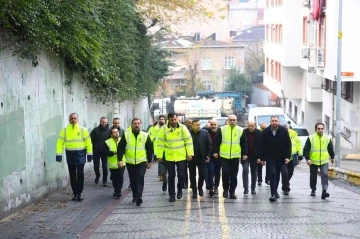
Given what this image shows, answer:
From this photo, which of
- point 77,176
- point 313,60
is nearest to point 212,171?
point 77,176

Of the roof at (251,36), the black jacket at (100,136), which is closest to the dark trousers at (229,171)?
the black jacket at (100,136)

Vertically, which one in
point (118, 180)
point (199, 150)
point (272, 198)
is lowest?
point (272, 198)

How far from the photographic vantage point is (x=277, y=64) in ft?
175

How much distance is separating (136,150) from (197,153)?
60.5 inches

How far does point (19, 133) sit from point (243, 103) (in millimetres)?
52446

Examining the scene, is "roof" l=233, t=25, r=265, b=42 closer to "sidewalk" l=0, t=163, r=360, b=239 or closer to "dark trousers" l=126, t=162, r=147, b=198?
"sidewalk" l=0, t=163, r=360, b=239

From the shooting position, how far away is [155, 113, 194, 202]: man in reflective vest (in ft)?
48.7

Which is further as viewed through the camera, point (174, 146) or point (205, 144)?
point (205, 144)

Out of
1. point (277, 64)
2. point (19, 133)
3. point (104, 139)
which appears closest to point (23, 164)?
point (19, 133)

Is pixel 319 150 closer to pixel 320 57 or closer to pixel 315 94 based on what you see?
pixel 320 57

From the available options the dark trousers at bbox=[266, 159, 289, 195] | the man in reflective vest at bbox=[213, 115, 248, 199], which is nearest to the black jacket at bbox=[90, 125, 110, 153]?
the man in reflective vest at bbox=[213, 115, 248, 199]

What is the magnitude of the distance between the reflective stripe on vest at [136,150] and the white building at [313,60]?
64.7ft

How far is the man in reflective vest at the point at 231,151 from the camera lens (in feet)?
50.5

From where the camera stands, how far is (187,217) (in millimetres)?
12891
